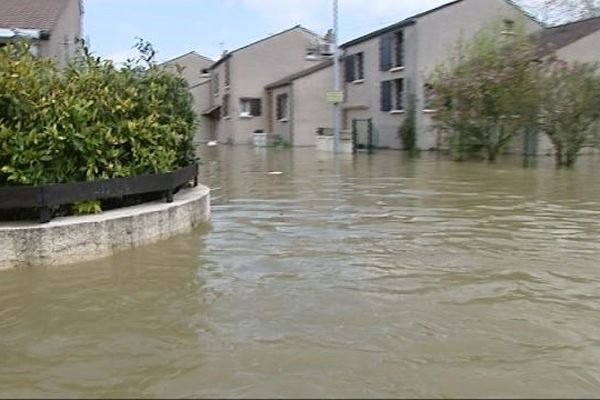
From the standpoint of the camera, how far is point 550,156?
82.0 feet

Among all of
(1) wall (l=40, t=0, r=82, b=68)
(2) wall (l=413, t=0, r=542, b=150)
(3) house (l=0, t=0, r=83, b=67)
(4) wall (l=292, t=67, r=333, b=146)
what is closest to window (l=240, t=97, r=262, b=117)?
(4) wall (l=292, t=67, r=333, b=146)

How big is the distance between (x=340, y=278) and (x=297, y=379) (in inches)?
94.3

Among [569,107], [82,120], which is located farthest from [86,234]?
[569,107]

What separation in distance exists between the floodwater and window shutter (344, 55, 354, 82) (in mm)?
27317

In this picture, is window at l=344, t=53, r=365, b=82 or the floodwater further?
window at l=344, t=53, r=365, b=82

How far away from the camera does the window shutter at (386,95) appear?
31812 millimetres

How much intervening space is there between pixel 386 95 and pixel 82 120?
2586cm

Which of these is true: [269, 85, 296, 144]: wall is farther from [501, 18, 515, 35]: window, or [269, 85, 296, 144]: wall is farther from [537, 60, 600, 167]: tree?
[537, 60, 600, 167]: tree

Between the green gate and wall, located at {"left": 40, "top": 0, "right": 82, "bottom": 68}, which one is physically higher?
wall, located at {"left": 40, "top": 0, "right": 82, "bottom": 68}

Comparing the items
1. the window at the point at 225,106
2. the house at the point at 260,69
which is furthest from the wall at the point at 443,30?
the window at the point at 225,106

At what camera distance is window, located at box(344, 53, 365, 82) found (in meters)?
35.0

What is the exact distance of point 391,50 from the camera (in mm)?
31391

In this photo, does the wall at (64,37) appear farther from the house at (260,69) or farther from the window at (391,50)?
the house at (260,69)

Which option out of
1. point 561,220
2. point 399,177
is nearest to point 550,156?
point 399,177
